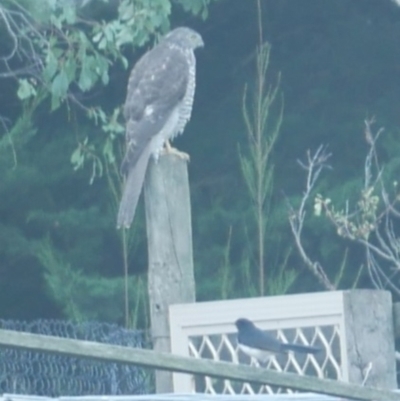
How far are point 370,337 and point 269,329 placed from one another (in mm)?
561

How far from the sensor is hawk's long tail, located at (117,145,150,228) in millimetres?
5820

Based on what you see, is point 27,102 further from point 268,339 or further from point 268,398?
point 268,398

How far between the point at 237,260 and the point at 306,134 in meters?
1.07

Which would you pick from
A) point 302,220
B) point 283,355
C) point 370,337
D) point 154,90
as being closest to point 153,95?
point 154,90

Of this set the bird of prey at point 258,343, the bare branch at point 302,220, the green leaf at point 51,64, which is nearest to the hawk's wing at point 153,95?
the green leaf at point 51,64

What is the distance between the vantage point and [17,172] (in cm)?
970

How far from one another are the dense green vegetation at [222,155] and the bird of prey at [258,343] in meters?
4.23

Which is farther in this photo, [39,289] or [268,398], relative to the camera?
[39,289]

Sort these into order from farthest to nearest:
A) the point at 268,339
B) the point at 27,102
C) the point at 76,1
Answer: the point at 27,102 → the point at 76,1 → the point at 268,339

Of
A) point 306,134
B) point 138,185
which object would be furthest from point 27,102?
point 138,185

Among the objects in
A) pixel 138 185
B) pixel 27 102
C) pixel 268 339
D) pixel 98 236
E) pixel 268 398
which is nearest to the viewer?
pixel 268 398

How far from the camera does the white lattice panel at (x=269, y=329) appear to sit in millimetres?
4348

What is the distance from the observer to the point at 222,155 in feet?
34.0

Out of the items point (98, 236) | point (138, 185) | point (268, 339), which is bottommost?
point (268, 339)
